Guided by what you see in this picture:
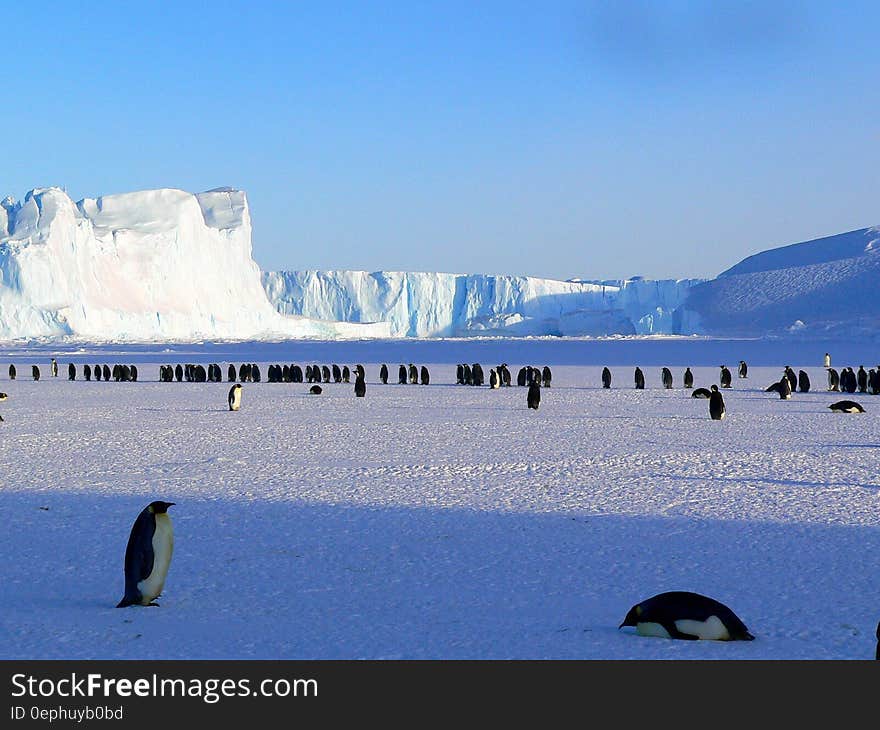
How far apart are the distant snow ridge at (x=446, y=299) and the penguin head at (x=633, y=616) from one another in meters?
77.4

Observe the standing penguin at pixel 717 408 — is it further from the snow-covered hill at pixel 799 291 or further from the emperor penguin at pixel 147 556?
the snow-covered hill at pixel 799 291

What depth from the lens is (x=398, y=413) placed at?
14.0 m

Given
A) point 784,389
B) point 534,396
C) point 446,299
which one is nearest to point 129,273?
point 446,299

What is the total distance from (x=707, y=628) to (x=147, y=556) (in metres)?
2.24

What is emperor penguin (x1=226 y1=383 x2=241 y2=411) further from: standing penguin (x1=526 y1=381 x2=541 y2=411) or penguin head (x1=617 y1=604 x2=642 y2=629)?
penguin head (x1=617 y1=604 x2=642 y2=629)

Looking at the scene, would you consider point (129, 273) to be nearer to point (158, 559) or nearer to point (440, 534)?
point (440, 534)

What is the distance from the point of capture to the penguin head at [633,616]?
3822 mm

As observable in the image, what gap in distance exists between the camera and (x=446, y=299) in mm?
87812

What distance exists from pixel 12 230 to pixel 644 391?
50.1 meters

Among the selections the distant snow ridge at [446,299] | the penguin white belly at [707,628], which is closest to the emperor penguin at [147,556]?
the penguin white belly at [707,628]

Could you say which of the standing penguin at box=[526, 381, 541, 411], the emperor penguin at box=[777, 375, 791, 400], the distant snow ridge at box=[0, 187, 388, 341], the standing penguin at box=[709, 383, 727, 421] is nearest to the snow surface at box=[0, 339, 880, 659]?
the standing penguin at box=[709, 383, 727, 421]

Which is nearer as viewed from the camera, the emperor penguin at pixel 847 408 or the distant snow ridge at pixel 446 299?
the emperor penguin at pixel 847 408

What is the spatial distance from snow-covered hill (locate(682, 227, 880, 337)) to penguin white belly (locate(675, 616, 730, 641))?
224 feet

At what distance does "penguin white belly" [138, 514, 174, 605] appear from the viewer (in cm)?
420
